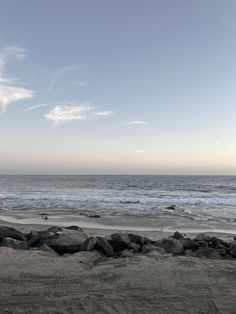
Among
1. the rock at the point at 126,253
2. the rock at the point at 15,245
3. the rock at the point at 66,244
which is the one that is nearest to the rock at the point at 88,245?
the rock at the point at 66,244

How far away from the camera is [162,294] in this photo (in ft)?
19.5

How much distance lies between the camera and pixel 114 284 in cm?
637

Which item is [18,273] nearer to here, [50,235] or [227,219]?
[50,235]

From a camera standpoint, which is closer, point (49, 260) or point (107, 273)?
point (107, 273)

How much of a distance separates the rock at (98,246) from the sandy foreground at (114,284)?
0.54 m

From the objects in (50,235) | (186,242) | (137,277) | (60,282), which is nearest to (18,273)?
(60,282)

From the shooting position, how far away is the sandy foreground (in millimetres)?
5426

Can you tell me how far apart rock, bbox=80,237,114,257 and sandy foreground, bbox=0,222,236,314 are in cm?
54

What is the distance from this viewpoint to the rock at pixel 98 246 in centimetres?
898

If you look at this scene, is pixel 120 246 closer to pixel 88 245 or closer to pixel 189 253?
pixel 88 245

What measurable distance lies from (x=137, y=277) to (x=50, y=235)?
469 centimetres

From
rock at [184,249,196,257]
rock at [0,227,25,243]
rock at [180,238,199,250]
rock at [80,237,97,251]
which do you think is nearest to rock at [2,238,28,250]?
rock at [80,237,97,251]

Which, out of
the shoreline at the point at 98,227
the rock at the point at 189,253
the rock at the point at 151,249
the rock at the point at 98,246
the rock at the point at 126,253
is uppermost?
the rock at the point at 98,246

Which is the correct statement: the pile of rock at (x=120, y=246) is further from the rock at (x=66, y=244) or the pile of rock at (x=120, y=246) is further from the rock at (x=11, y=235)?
the rock at (x=11, y=235)
